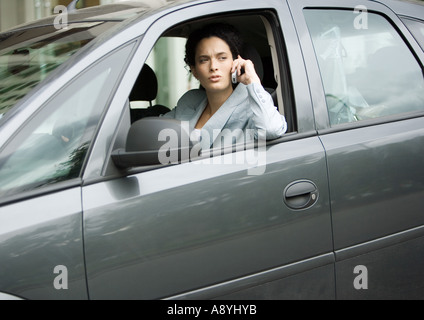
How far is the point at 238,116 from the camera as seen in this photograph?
2744mm

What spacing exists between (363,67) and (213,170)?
936mm

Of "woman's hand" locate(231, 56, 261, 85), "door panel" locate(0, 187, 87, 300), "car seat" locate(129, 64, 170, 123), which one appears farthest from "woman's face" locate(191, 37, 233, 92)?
"door panel" locate(0, 187, 87, 300)

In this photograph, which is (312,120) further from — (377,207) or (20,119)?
(20,119)

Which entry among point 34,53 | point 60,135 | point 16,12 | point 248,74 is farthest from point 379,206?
point 16,12

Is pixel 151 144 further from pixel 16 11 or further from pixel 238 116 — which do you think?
pixel 16 11

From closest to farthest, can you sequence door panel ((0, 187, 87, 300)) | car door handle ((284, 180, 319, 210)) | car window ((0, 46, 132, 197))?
door panel ((0, 187, 87, 300)), car window ((0, 46, 132, 197)), car door handle ((284, 180, 319, 210))

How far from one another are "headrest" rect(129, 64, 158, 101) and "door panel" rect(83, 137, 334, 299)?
1.30m

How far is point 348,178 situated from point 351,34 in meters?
0.71

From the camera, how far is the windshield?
2119 millimetres

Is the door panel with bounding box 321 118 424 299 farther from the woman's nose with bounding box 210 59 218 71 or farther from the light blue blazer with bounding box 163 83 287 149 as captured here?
the woman's nose with bounding box 210 59 218 71

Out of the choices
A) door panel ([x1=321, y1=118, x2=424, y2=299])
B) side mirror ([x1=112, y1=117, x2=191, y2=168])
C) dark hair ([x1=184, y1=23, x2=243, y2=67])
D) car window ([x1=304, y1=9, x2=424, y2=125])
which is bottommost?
door panel ([x1=321, y1=118, x2=424, y2=299])

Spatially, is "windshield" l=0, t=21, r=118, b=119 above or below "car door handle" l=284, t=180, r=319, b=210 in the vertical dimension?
above

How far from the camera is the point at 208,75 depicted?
2.85 metres

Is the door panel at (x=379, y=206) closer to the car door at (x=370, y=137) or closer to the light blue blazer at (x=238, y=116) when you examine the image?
the car door at (x=370, y=137)
